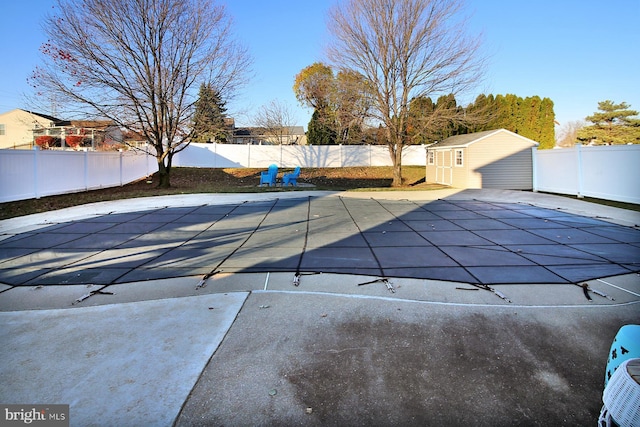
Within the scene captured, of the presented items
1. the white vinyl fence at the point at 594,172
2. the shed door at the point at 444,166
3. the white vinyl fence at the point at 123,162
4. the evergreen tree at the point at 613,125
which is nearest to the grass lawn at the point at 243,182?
the white vinyl fence at the point at 123,162

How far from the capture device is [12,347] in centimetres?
278

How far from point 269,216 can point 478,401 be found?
7028 mm

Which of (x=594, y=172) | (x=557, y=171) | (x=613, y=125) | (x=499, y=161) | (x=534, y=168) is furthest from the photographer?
(x=613, y=125)

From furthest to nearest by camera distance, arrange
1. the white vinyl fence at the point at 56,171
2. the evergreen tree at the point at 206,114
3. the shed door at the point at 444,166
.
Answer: the shed door at the point at 444,166
the evergreen tree at the point at 206,114
the white vinyl fence at the point at 56,171

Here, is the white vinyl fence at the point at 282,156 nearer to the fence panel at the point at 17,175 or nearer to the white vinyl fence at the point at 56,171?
the white vinyl fence at the point at 56,171

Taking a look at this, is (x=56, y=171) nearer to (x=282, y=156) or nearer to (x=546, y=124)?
(x=282, y=156)

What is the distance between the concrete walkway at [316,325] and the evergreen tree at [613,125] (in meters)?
26.6

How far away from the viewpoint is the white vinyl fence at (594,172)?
10.7 metres

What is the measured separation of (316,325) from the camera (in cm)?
312

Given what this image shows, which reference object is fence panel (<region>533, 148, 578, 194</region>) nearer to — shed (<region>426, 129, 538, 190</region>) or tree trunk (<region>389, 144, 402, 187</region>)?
shed (<region>426, 129, 538, 190</region>)

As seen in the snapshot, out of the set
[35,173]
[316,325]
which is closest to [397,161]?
[35,173]

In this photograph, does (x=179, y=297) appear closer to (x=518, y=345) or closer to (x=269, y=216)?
(x=518, y=345)

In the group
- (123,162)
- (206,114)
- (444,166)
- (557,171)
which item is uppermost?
(206,114)

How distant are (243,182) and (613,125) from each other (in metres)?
28.0
